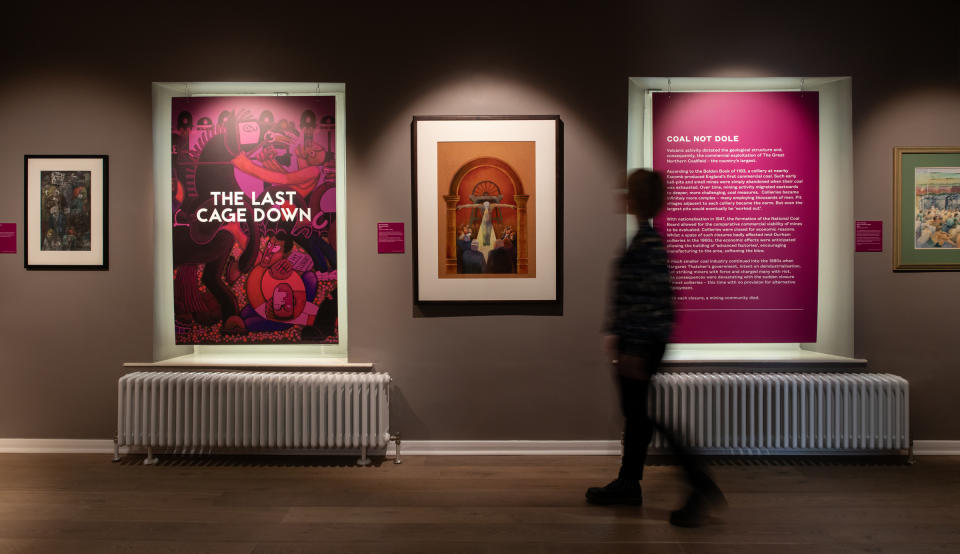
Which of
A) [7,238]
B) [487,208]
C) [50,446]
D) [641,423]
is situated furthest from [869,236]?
[7,238]

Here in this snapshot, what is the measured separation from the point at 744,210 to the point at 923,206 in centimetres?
117

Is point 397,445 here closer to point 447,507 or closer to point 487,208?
point 447,507

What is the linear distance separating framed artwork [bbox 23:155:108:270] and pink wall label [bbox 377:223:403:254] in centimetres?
184

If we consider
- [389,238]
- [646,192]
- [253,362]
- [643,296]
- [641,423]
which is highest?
[646,192]

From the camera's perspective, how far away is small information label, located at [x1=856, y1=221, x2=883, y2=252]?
11.1 feet

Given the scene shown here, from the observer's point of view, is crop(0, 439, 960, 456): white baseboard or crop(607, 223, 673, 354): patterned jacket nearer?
crop(607, 223, 673, 354): patterned jacket

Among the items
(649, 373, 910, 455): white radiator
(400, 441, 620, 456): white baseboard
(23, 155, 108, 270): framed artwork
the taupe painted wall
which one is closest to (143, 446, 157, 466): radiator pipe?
the taupe painted wall

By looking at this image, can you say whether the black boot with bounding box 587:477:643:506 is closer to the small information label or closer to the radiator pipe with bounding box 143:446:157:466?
the small information label

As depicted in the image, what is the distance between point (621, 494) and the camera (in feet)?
8.70

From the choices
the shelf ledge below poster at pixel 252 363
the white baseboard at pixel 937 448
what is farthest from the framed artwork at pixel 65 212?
the white baseboard at pixel 937 448

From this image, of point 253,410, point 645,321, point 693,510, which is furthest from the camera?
point 253,410

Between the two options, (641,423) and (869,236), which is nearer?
(641,423)

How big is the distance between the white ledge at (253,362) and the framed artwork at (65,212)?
0.79 meters

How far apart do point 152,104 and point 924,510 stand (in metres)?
5.09
